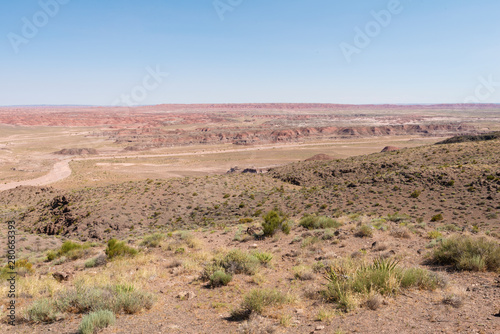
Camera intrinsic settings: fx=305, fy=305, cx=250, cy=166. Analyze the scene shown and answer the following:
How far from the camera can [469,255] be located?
8148mm

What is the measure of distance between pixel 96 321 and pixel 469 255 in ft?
29.8

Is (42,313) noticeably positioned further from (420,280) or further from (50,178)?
(50,178)

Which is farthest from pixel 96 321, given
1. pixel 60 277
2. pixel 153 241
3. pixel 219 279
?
pixel 153 241

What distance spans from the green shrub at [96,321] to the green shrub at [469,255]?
855 cm

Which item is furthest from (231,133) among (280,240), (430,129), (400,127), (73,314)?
(73,314)

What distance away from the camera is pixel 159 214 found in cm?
2464

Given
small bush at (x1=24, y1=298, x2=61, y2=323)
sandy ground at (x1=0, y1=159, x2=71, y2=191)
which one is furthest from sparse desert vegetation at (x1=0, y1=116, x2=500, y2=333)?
sandy ground at (x1=0, y1=159, x2=71, y2=191)

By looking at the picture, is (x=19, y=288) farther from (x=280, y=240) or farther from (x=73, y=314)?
(x=280, y=240)

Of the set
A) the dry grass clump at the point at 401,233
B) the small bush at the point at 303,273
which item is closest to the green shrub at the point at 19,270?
the small bush at the point at 303,273

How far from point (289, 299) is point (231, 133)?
103 m

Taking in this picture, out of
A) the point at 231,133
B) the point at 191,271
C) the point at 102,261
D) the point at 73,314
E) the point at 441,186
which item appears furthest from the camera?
the point at 231,133

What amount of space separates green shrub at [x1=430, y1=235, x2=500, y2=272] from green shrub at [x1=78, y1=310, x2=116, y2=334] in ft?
28.0

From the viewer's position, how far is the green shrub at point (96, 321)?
559 cm

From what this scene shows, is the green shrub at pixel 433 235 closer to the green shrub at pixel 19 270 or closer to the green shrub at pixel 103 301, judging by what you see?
the green shrub at pixel 103 301
